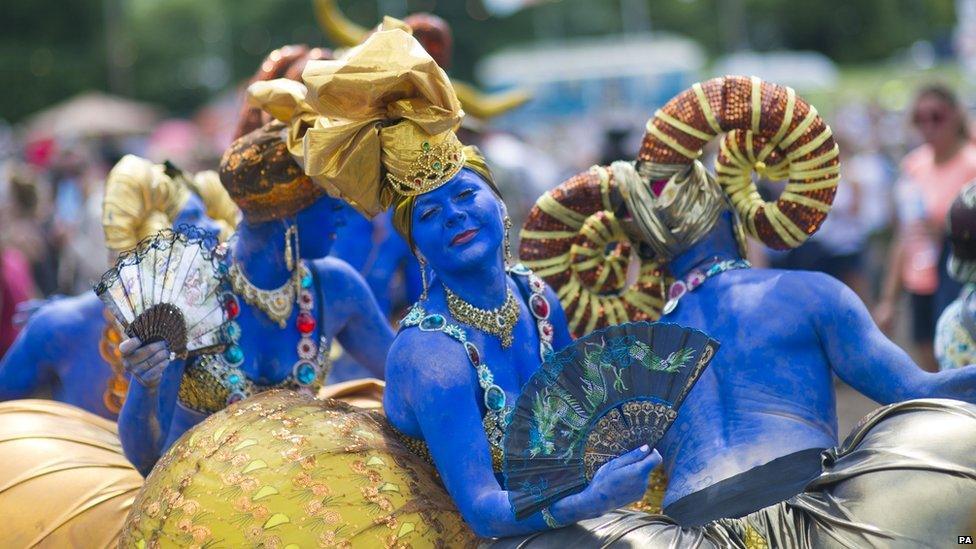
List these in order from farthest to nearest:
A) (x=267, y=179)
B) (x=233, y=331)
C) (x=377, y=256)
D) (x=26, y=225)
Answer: (x=26, y=225), (x=377, y=256), (x=233, y=331), (x=267, y=179)

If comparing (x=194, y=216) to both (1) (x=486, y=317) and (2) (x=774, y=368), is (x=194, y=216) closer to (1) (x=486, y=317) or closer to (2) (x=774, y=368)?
(1) (x=486, y=317)

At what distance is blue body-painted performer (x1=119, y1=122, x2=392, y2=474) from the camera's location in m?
3.65

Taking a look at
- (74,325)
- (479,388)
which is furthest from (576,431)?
Answer: (74,325)

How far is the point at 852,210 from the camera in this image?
34.2ft

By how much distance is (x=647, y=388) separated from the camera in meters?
2.76

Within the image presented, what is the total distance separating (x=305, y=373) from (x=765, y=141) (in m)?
1.45

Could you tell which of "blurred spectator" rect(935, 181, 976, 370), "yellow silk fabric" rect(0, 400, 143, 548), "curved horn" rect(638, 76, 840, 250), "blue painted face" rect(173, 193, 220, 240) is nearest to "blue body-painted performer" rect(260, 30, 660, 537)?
"curved horn" rect(638, 76, 840, 250)

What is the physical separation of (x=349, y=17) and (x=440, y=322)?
4417 centimetres

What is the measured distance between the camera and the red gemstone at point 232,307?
3.76 metres

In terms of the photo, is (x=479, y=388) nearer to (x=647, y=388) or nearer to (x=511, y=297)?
Result: (x=511, y=297)

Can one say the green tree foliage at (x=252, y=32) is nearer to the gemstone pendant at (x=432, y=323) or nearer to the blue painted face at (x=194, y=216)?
the blue painted face at (x=194, y=216)

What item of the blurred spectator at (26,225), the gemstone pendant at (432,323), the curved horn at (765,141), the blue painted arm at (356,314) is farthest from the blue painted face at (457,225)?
the blurred spectator at (26,225)

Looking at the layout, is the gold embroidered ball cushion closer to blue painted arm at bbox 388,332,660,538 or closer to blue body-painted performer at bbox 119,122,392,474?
blue painted arm at bbox 388,332,660,538

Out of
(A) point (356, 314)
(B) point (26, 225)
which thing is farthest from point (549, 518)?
(B) point (26, 225)
